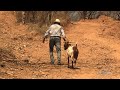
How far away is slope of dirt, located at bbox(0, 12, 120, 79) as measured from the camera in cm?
1057

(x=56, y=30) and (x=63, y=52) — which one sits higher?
(x=56, y=30)

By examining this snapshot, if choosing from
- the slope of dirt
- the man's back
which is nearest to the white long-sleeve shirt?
the man's back

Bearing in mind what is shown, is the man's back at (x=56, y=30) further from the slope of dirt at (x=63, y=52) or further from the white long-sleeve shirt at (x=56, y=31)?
the slope of dirt at (x=63, y=52)

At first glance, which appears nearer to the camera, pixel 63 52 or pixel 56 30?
pixel 56 30

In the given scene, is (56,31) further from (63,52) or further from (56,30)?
(63,52)

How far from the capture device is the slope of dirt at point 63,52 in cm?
1057

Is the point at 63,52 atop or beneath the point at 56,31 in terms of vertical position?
beneath

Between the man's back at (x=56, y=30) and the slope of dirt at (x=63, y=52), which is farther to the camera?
the man's back at (x=56, y=30)

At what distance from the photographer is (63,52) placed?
14891mm

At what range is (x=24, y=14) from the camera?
717 inches

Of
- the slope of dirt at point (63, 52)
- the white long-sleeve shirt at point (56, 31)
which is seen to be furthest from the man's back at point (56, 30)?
the slope of dirt at point (63, 52)

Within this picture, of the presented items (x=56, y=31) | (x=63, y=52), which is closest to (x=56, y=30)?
(x=56, y=31)
